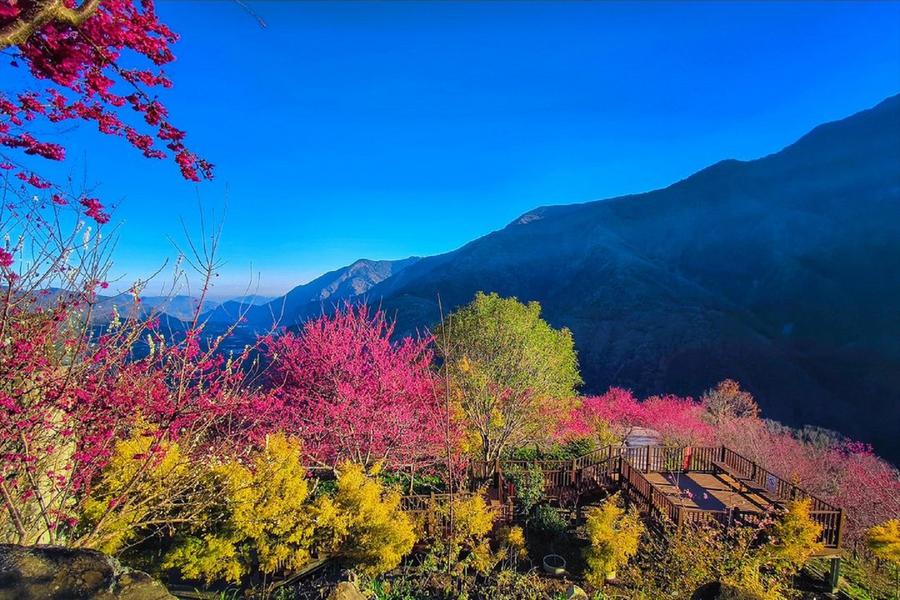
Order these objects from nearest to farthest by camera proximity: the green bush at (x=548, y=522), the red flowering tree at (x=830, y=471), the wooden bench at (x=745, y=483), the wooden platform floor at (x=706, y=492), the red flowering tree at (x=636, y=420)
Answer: the green bush at (x=548, y=522) < the wooden platform floor at (x=706, y=492) < the wooden bench at (x=745, y=483) < the red flowering tree at (x=830, y=471) < the red flowering tree at (x=636, y=420)

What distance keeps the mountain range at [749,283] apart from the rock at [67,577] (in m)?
13.3

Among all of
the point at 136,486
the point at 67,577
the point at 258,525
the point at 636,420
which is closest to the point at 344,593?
the point at 136,486

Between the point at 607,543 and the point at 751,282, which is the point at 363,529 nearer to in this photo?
the point at 607,543

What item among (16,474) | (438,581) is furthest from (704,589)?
(16,474)

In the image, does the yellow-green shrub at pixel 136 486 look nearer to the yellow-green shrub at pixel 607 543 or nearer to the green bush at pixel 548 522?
the yellow-green shrub at pixel 607 543

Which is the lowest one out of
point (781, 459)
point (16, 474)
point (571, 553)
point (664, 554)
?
point (781, 459)

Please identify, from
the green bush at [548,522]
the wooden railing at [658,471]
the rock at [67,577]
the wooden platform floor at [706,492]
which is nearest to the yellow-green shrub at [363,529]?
the green bush at [548,522]

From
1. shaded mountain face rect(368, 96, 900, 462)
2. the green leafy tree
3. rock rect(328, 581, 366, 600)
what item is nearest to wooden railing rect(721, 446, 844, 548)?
the green leafy tree

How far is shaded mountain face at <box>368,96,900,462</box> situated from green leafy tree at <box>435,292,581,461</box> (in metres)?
2.55

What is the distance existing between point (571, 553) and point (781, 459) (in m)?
13.0

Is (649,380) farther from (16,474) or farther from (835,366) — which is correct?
(16,474)

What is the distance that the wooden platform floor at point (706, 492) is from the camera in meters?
10.5

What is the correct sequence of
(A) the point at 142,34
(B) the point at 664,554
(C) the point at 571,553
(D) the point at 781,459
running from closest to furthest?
(A) the point at 142,34 → (B) the point at 664,554 → (C) the point at 571,553 → (D) the point at 781,459

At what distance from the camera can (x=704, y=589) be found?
241 inches
